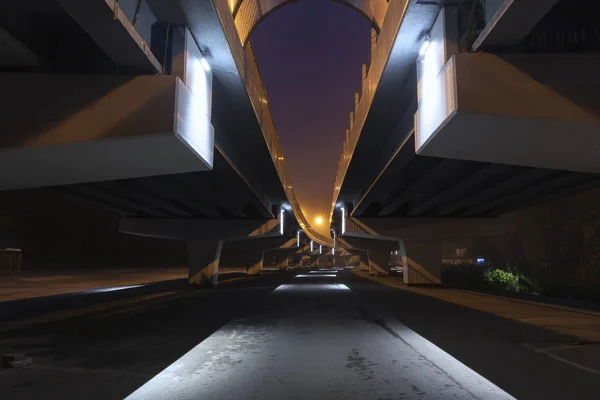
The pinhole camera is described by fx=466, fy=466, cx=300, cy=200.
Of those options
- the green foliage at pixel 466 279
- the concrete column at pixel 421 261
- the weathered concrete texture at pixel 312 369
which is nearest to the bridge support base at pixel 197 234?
the concrete column at pixel 421 261

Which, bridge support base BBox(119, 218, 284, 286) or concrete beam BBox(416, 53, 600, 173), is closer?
concrete beam BBox(416, 53, 600, 173)

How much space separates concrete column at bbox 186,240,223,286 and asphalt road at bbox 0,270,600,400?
635 inches

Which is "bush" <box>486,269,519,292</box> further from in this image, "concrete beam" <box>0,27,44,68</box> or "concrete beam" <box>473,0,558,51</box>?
"concrete beam" <box>0,27,44,68</box>

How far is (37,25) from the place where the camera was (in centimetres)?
753

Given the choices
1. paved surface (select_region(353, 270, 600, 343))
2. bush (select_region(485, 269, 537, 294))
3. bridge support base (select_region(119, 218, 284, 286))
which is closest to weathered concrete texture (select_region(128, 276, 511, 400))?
paved surface (select_region(353, 270, 600, 343))

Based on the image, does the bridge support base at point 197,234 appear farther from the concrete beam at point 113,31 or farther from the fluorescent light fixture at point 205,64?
the concrete beam at point 113,31

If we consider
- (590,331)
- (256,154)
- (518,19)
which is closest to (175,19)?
(518,19)

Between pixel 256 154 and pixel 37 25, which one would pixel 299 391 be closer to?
pixel 37 25

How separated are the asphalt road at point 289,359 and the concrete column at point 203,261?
16.1 metres

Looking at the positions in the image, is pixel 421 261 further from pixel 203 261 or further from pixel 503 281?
pixel 203 261

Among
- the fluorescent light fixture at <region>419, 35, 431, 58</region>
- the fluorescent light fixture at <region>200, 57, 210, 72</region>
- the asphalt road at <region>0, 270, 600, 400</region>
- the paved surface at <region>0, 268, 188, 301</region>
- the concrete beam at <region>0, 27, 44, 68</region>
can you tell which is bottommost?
the paved surface at <region>0, 268, 188, 301</region>

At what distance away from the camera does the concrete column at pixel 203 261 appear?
2993cm

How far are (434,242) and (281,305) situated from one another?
17.4 m

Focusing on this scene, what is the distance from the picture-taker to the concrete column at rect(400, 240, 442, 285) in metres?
31.1
